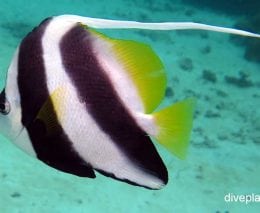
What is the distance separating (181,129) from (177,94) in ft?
24.9

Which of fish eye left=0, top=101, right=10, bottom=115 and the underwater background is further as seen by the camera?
the underwater background

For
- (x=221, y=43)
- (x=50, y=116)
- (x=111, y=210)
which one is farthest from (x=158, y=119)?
(x=221, y=43)

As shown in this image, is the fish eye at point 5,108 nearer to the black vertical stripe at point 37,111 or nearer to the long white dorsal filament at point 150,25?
the black vertical stripe at point 37,111

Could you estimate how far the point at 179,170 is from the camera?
529 cm

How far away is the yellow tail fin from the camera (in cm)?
52

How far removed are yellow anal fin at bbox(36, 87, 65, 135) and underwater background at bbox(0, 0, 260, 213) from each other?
383 cm

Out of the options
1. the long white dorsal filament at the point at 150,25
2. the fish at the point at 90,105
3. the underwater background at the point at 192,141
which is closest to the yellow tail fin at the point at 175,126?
the fish at the point at 90,105

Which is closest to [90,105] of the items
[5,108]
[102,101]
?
[102,101]

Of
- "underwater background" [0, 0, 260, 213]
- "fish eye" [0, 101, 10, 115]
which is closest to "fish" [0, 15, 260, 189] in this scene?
"fish eye" [0, 101, 10, 115]

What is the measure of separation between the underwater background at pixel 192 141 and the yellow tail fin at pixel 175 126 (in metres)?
3.85

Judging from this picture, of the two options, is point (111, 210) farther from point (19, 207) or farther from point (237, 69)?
point (237, 69)

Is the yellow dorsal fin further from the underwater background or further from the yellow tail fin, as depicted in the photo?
the underwater background

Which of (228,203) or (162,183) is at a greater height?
(162,183)

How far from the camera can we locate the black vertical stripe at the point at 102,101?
53 cm
